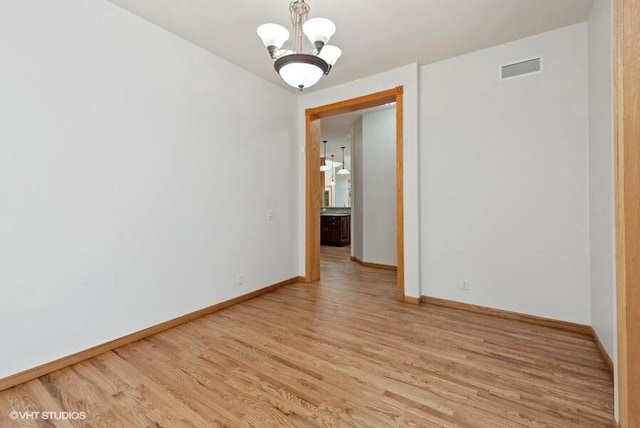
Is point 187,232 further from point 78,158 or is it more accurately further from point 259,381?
point 259,381

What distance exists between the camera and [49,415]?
1683 millimetres

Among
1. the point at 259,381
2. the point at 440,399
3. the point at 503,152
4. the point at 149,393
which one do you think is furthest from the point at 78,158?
the point at 503,152

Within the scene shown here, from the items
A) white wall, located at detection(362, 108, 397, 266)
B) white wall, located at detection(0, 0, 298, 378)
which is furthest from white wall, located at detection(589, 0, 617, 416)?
white wall, located at detection(0, 0, 298, 378)

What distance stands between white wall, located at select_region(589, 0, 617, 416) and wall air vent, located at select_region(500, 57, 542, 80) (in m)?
0.41

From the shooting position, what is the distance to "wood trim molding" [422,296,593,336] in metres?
2.78

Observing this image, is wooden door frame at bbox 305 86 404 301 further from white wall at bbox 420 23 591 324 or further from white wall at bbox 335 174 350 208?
white wall at bbox 335 174 350 208

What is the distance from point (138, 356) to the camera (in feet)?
7.68

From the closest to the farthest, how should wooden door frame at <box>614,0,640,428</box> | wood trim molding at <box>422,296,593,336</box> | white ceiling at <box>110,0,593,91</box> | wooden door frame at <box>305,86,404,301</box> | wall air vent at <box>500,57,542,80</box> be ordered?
wooden door frame at <box>614,0,640,428</box> → white ceiling at <box>110,0,593,91</box> → wood trim molding at <box>422,296,593,336</box> → wall air vent at <box>500,57,542,80</box> → wooden door frame at <box>305,86,404,301</box>

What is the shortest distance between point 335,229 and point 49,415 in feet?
22.6

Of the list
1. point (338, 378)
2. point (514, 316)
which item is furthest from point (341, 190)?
point (338, 378)

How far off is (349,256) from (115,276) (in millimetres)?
4914

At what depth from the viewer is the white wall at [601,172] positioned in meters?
2.01

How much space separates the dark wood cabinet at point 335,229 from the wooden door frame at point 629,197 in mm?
6895

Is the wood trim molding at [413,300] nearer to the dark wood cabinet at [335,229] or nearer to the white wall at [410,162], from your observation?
the white wall at [410,162]
